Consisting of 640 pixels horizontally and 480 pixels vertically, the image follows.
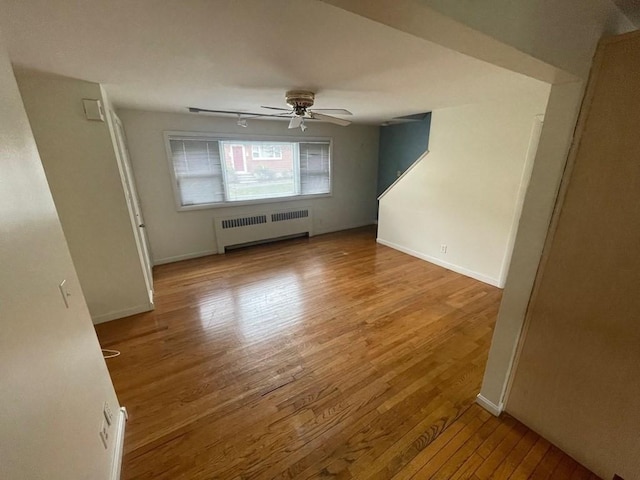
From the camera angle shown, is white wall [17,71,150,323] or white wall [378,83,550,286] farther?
white wall [378,83,550,286]

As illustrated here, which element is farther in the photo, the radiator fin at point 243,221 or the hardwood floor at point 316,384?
the radiator fin at point 243,221

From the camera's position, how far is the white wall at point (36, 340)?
71 cm

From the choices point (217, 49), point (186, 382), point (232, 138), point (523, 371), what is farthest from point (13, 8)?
point (232, 138)

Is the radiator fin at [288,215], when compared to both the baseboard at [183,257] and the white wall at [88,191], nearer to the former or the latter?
the baseboard at [183,257]

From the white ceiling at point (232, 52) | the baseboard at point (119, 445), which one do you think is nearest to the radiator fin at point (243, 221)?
the white ceiling at point (232, 52)

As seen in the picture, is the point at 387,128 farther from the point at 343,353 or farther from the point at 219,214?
the point at 343,353

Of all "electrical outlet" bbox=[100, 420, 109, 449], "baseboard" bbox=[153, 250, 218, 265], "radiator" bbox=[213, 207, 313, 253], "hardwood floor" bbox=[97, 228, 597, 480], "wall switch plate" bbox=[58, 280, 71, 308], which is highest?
"wall switch plate" bbox=[58, 280, 71, 308]

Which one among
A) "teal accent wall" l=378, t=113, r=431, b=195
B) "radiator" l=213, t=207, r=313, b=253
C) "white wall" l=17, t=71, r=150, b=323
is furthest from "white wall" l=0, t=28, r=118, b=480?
"teal accent wall" l=378, t=113, r=431, b=195

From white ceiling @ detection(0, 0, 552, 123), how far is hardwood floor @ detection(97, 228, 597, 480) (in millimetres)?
2165

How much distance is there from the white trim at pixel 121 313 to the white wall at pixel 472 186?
3784 mm

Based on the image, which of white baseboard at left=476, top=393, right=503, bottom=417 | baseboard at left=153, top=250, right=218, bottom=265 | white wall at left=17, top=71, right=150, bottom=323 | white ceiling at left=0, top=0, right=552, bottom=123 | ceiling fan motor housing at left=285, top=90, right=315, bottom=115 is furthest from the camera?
baseboard at left=153, top=250, right=218, bottom=265

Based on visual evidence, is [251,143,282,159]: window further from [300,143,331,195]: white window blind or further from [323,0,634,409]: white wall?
[323,0,634,409]: white wall

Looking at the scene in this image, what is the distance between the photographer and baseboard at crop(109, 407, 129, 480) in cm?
131

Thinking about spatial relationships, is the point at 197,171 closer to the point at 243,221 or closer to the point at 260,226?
the point at 243,221
